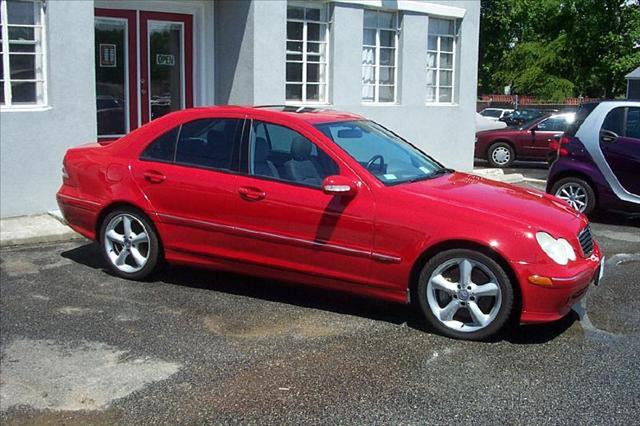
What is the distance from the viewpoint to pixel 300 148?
6.00 meters

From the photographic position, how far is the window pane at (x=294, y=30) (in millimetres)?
11695

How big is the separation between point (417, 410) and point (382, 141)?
282 cm

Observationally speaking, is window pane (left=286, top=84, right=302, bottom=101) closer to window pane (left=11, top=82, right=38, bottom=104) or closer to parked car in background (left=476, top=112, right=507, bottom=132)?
window pane (left=11, top=82, right=38, bottom=104)

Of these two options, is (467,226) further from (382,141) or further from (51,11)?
(51,11)

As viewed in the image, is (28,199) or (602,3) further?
(602,3)

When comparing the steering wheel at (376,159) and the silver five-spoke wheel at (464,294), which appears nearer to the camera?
the silver five-spoke wheel at (464,294)

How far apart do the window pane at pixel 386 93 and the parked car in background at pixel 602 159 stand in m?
3.66

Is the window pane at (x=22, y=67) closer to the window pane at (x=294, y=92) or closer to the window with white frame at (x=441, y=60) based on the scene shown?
the window pane at (x=294, y=92)

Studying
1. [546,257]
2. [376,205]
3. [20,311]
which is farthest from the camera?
[20,311]

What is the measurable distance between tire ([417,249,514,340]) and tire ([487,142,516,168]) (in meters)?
13.8

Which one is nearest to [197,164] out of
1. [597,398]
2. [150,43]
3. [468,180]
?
[468,180]

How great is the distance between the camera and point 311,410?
4.19 meters

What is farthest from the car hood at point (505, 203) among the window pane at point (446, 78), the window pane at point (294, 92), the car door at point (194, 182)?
the window pane at point (446, 78)

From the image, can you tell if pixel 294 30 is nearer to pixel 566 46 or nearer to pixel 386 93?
pixel 386 93
